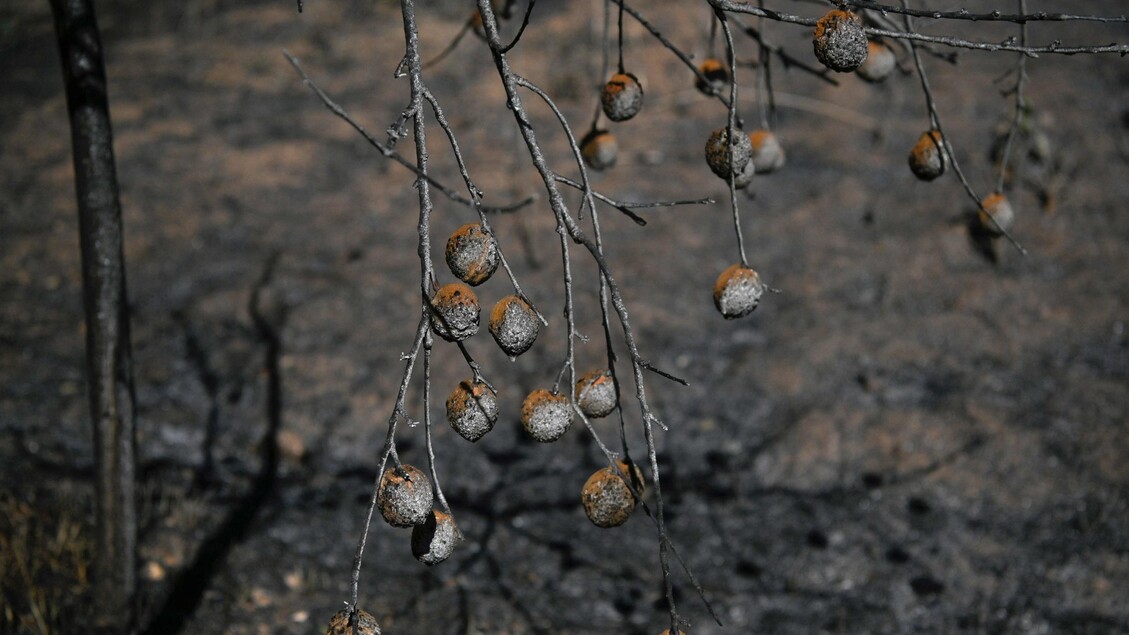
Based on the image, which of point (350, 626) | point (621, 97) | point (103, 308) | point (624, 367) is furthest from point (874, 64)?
point (624, 367)

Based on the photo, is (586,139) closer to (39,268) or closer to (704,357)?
(704,357)

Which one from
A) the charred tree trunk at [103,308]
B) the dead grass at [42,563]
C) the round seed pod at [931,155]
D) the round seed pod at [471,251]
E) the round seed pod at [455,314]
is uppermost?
the round seed pod at [931,155]

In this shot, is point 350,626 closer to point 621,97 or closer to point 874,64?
point 621,97

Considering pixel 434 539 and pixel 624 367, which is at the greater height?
pixel 434 539

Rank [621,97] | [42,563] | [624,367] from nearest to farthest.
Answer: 1. [621,97]
2. [42,563]
3. [624,367]

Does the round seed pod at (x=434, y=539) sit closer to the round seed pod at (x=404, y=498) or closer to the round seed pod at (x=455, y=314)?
the round seed pod at (x=404, y=498)

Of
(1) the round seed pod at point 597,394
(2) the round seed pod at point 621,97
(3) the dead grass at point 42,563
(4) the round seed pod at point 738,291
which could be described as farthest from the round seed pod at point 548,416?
(3) the dead grass at point 42,563

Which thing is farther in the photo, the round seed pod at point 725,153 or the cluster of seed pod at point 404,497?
the round seed pod at point 725,153
